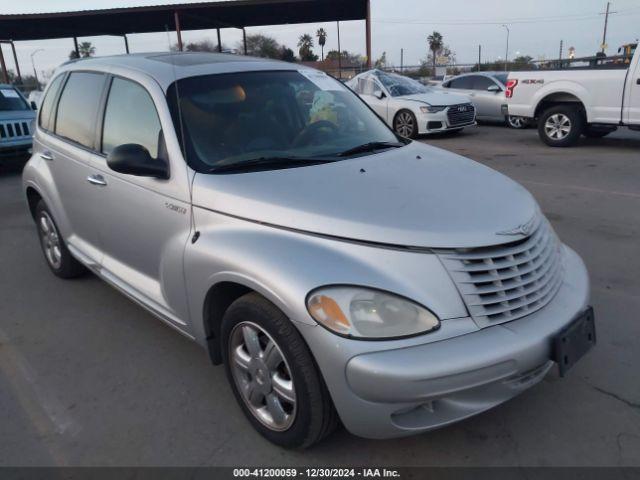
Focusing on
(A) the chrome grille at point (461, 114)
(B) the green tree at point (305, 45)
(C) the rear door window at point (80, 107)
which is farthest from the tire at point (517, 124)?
(B) the green tree at point (305, 45)

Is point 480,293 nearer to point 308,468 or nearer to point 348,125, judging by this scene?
point 308,468

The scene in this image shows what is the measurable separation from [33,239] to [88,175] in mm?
3117

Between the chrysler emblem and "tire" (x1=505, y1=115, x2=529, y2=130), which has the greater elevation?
the chrysler emblem

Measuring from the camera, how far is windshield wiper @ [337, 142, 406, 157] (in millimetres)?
3150

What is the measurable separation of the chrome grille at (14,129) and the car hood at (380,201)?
9.41 meters

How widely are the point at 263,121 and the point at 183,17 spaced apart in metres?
21.8

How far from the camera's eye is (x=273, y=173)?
2.76 metres

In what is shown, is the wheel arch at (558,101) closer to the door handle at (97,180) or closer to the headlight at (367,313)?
the door handle at (97,180)

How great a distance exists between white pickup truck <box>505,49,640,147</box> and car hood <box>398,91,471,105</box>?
1.54 m

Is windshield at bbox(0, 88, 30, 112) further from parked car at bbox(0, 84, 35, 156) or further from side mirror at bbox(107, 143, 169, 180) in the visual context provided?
side mirror at bbox(107, 143, 169, 180)

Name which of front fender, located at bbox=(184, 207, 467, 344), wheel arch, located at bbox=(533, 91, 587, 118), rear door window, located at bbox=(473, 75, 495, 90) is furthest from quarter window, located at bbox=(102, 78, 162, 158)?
rear door window, located at bbox=(473, 75, 495, 90)

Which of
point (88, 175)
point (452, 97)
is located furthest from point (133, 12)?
point (88, 175)

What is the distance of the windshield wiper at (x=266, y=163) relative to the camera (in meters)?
2.82

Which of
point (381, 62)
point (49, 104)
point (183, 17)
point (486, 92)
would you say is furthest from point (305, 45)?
point (49, 104)
